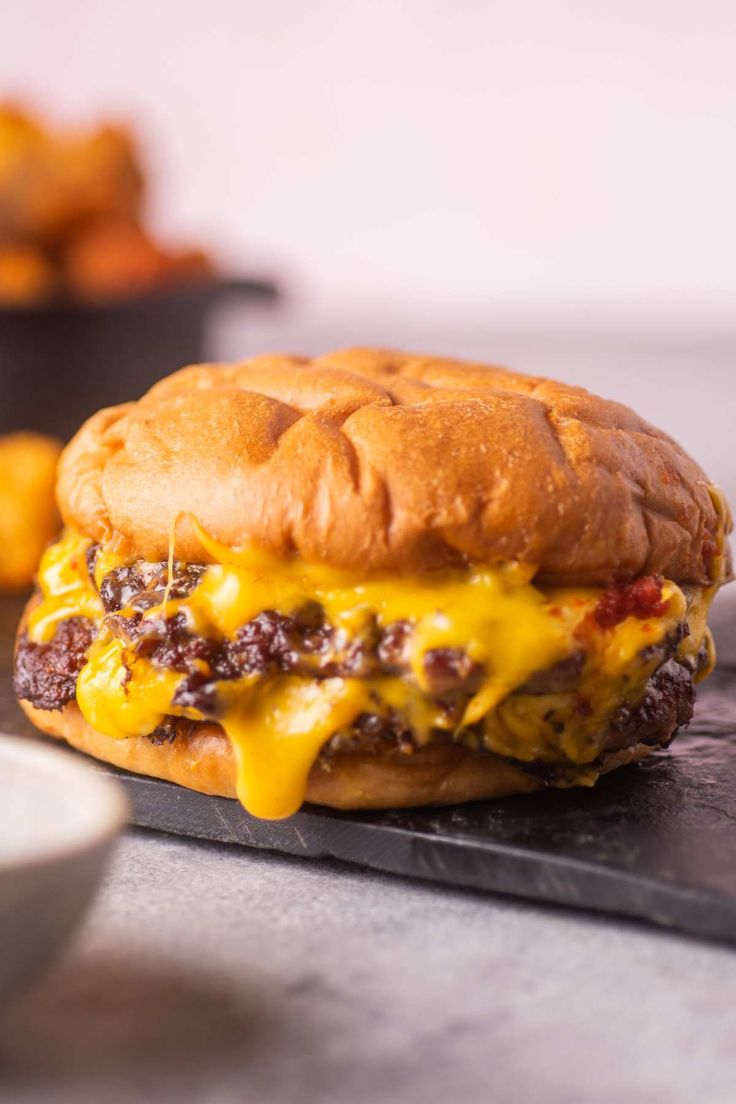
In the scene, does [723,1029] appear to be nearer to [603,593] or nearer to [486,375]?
[603,593]

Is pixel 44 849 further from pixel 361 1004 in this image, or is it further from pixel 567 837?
pixel 567 837

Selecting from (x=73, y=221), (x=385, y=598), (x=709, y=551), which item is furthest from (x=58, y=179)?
(x=385, y=598)

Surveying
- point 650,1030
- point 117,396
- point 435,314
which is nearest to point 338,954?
point 650,1030

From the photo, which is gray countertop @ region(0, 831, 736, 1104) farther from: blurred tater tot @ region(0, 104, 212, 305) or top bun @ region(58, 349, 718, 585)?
blurred tater tot @ region(0, 104, 212, 305)

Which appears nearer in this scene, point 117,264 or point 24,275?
point 24,275

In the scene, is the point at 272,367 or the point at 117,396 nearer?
the point at 272,367

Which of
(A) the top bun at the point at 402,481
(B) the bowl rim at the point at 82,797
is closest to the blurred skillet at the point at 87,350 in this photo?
(A) the top bun at the point at 402,481
